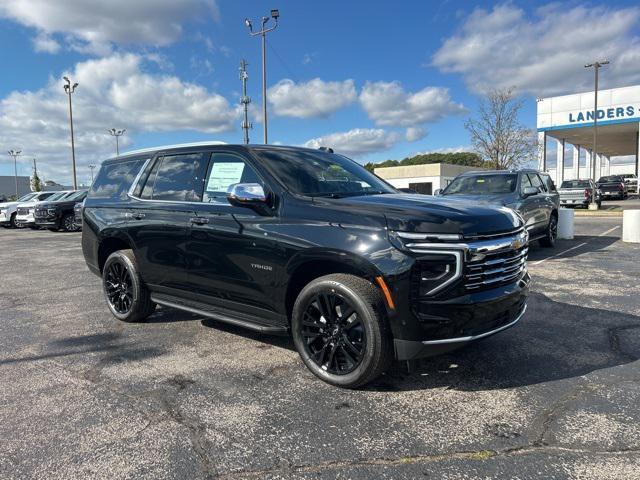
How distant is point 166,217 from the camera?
15.6ft

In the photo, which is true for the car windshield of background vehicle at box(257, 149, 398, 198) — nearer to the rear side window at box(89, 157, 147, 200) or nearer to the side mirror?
the side mirror

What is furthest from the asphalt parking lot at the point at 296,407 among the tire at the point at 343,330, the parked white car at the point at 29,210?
→ the parked white car at the point at 29,210

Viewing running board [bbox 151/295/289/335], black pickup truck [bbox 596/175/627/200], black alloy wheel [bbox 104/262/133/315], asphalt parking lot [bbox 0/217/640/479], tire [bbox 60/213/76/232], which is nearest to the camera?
asphalt parking lot [bbox 0/217/640/479]

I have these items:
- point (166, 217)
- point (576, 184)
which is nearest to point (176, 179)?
point (166, 217)

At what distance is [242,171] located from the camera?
4309 millimetres

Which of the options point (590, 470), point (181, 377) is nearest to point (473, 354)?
point (590, 470)

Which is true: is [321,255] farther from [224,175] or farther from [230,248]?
[224,175]

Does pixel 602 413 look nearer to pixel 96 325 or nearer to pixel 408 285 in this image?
pixel 408 285

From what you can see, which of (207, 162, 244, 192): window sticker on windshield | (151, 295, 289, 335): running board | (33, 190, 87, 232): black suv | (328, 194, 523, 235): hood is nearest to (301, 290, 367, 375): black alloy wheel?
(151, 295, 289, 335): running board

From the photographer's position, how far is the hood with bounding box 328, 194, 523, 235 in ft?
Result: 10.7

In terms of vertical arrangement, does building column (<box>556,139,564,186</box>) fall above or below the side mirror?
above

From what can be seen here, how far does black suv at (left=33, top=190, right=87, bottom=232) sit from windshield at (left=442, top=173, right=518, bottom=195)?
1681 centimetres

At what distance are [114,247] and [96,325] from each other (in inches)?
35.7

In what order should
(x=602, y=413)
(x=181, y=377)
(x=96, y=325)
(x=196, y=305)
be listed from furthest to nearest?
(x=96, y=325), (x=196, y=305), (x=181, y=377), (x=602, y=413)
